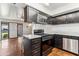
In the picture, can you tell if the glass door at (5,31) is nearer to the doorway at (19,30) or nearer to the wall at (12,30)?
the wall at (12,30)

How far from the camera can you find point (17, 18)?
92 centimetres

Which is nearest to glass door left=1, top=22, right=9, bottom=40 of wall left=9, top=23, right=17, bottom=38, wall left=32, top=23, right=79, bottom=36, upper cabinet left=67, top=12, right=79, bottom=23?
wall left=9, top=23, right=17, bottom=38

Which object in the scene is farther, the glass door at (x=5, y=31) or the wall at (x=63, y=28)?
the wall at (x=63, y=28)

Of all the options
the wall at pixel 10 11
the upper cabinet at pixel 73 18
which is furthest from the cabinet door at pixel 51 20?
the wall at pixel 10 11

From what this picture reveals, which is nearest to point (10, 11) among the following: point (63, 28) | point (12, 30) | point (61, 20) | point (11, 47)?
point (12, 30)

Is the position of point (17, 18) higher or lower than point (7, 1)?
lower

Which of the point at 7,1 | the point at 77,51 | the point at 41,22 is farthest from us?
the point at 41,22

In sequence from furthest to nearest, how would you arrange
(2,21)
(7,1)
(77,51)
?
(77,51) < (7,1) < (2,21)

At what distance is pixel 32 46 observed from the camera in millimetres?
1185

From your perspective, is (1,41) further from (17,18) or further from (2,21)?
(17,18)

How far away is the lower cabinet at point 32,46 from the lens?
107cm

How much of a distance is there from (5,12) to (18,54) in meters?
0.67

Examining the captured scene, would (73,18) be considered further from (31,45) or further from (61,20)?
(31,45)

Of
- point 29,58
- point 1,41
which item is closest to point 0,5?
point 1,41
